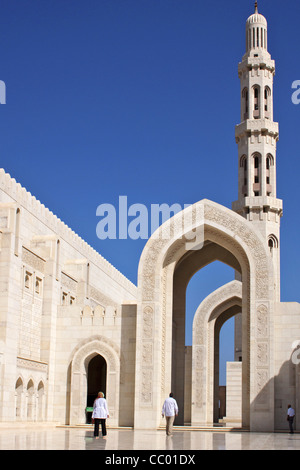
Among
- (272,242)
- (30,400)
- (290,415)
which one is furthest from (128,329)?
(272,242)

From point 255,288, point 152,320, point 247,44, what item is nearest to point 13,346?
point 152,320

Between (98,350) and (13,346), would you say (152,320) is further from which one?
(13,346)

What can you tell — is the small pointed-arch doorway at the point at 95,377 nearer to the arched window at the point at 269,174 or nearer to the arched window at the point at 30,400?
the arched window at the point at 30,400

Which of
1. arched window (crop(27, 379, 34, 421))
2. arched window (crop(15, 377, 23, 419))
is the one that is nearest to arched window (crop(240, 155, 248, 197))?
arched window (crop(27, 379, 34, 421))

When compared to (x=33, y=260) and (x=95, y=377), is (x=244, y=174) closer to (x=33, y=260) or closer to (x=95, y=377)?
(x=95, y=377)

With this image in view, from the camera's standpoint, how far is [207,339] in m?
31.2

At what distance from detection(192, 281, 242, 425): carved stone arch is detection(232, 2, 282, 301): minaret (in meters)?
3.44

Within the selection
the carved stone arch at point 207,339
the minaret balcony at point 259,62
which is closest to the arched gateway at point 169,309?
the carved stone arch at point 207,339

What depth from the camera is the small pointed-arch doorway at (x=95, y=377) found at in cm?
3065

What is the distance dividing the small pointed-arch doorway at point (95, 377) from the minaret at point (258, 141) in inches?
369

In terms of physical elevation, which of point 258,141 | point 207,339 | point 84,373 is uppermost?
point 258,141

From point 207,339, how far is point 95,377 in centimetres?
553

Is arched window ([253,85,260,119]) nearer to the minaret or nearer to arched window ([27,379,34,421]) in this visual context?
the minaret
